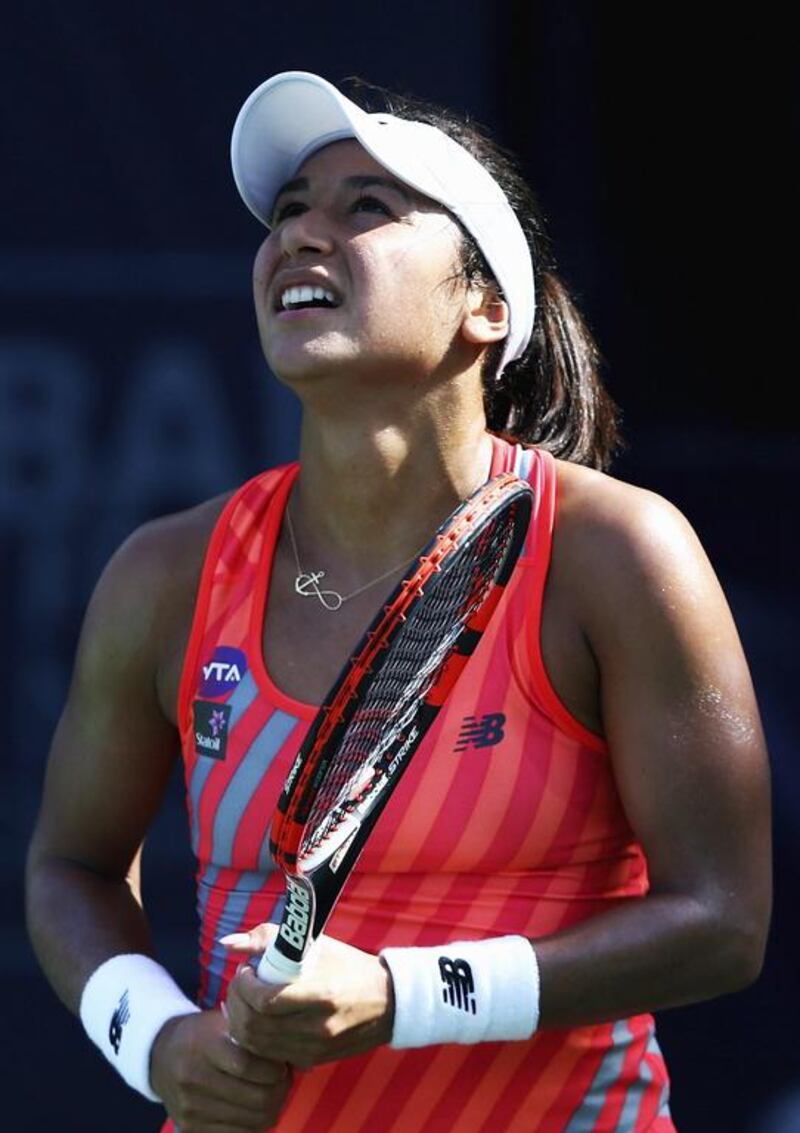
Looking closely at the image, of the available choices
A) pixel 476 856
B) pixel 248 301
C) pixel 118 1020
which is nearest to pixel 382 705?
pixel 476 856

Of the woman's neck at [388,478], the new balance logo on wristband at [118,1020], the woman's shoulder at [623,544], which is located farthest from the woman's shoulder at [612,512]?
the new balance logo on wristband at [118,1020]

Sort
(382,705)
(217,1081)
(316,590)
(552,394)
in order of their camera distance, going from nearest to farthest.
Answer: (382,705) < (217,1081) < (316,590) < (552,394)

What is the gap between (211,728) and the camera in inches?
101

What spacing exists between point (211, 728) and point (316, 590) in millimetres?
227

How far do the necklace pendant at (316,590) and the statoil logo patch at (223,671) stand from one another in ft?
0.42

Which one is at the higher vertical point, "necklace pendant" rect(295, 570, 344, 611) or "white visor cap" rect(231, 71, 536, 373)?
"white visor cap" rect(231, 71, 536, 373)

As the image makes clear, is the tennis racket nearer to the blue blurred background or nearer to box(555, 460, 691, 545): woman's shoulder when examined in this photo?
box(555, 460, 691, 545): woman's shoulder

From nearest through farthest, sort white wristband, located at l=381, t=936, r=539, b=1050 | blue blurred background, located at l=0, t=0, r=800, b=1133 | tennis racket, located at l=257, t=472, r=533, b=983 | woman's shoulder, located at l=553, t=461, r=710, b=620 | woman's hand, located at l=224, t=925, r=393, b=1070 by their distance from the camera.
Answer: tennis racket, located at l=257, t=472, r=533, b=983 → woman's hand, located at l=224, t=925, r=393, b=1070 → white wristband, located at l=381, t=936, r=539, b=1050 → woman's shoulder, located at l=553, t=461, r=710, b=620 → blue blurred background, located at l=0, t=0, r=800, b=1133

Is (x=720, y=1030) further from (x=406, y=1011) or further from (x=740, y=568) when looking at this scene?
(x=406, y=1011)

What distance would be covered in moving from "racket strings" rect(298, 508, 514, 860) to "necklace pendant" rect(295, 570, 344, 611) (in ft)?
1.55

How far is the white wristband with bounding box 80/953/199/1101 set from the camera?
2.41 metres

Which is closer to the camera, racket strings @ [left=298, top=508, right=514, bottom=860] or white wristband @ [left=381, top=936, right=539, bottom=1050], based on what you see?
racket strings @ [left=298, top=508, right=514, bottom=860]

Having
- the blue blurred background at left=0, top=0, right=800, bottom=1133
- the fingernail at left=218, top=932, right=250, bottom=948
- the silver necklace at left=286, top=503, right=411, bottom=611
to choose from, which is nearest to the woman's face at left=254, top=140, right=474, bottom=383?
the silver necklace at left=286, top=503, right=411, bottom=611

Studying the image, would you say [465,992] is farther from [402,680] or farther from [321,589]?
[321,589]
